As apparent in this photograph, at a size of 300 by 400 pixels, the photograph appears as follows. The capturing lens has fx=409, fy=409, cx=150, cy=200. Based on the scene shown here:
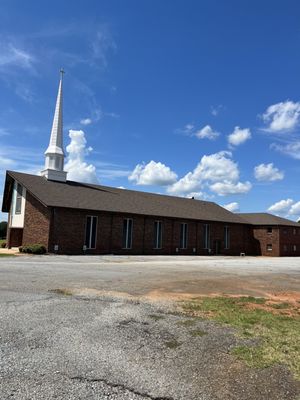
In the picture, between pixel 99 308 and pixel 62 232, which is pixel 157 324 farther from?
pixel 62 232

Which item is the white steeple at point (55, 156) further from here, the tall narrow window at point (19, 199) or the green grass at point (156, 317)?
the green grass at point (156, 317)

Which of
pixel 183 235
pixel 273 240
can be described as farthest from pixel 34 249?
pixel 273 240

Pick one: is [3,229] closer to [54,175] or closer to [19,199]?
[54,175]

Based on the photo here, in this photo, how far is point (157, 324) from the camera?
768cm

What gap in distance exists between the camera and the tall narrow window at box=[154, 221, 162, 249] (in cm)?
3881

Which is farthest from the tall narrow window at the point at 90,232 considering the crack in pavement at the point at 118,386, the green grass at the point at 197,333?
the crack in pavement at the point at 118,386

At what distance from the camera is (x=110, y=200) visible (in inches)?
1483

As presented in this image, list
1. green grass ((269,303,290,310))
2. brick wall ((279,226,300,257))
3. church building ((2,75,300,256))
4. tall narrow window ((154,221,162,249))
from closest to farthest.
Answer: green grass ((269,303,290,310))
church building ((2,75,300,256))
tall narrow window ((154,221,162,249))
brick wall ((279,226,300,257))

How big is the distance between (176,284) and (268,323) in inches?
238

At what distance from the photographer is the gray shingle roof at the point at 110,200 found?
33.0 m

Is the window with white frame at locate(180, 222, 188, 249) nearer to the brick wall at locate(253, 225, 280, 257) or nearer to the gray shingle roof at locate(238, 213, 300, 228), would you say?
the gray shingle roof at locate(238, 213, 300, 228)

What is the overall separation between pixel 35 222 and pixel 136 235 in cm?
918

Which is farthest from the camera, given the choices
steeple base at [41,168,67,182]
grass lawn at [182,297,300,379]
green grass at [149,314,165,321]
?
steeple base at [41,168,67,182]

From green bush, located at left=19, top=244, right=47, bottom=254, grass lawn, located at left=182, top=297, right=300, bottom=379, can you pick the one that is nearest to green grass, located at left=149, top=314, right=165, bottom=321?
grass lawn, located at left=182, top=297, right=300, bottom=379
